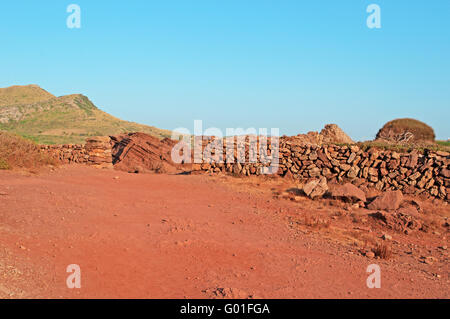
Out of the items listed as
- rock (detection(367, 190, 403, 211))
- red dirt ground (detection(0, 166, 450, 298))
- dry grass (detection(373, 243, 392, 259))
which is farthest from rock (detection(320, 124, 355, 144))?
dry grass (detection(373, 243, 392, 259))

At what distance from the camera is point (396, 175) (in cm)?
1177

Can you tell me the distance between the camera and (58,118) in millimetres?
54219

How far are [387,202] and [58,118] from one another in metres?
54.1

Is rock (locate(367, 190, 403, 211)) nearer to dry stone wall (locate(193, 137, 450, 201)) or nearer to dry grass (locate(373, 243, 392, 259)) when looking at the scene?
dry stone wall (locate(193, 137, 450, 201))

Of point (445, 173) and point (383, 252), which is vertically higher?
point (445, 173)

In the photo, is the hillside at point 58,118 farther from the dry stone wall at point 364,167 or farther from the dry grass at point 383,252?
the dry grass at point 383,252

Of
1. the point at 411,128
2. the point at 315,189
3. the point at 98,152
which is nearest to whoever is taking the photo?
the point at 315,189

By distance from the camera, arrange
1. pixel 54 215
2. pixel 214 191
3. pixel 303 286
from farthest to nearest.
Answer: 1. pixel 214 191
2. pixel 54 215
3. pixel 303 286

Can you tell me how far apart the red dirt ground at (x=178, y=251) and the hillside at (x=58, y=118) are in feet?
116

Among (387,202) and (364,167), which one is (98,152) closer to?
(364,167)

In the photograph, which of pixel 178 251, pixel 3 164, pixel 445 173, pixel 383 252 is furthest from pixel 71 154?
pixel 445 173
